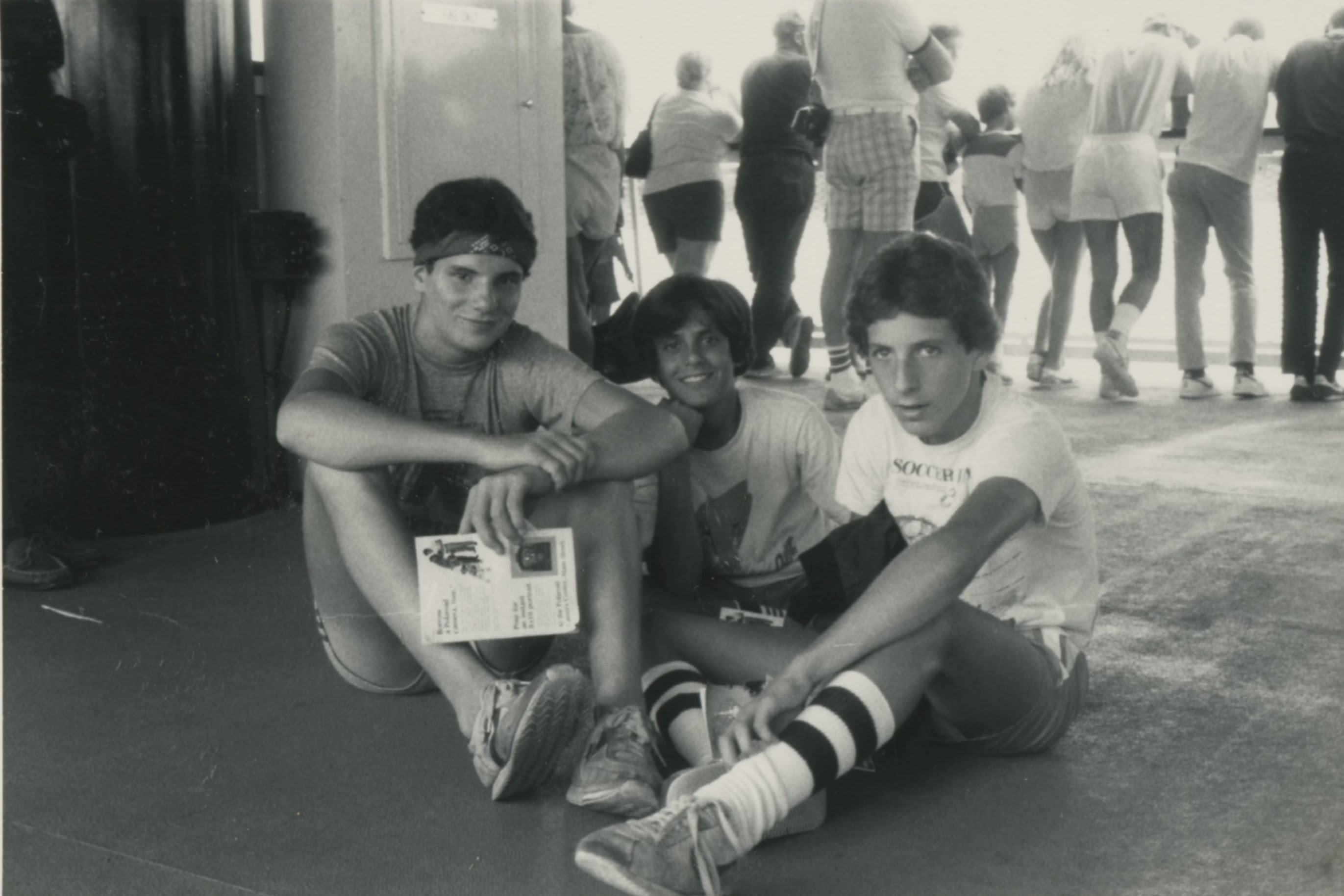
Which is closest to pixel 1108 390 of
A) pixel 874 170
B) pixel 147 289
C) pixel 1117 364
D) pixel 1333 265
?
pixel 1117 364

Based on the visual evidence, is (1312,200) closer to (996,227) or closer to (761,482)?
(996,227)

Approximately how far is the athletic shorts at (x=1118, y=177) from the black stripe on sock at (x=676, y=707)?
4524mm

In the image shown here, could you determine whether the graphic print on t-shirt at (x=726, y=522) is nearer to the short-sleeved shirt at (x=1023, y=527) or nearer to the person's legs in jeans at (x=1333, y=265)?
the short-sleeved shirt at (x=1023, y=527)

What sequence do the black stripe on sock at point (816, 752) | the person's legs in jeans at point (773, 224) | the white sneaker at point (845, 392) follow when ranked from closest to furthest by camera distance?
the black stripe on sock at point (816, 752) < the white sneaker at point (845, 392) < the person's legs in jeans at point (773, 224)

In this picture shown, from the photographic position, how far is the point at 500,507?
210 centimetres

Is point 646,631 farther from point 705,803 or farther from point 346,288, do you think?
point 346,288

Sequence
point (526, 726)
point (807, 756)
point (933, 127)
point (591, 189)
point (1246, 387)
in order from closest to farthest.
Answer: point (807, 756) < point (526, 726) < point (591, 189) < point (1246, 387) < point (933, 127)

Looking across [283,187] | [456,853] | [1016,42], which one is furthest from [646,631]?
[1016,42]

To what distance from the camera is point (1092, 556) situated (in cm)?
222

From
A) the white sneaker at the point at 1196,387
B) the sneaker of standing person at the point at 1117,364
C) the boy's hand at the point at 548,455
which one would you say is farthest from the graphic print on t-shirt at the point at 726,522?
the white sneaker at the point at 1196,387

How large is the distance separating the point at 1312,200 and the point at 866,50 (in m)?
1.90

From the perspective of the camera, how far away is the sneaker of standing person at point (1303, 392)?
19.8 feet

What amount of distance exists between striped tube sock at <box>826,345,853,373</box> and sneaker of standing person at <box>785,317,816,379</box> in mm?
909

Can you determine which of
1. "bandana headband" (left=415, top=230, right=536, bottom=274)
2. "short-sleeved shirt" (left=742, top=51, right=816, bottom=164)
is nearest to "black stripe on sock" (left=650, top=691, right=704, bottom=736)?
"bandana headband" (left=415, top=230, right=536, bottom=274)
